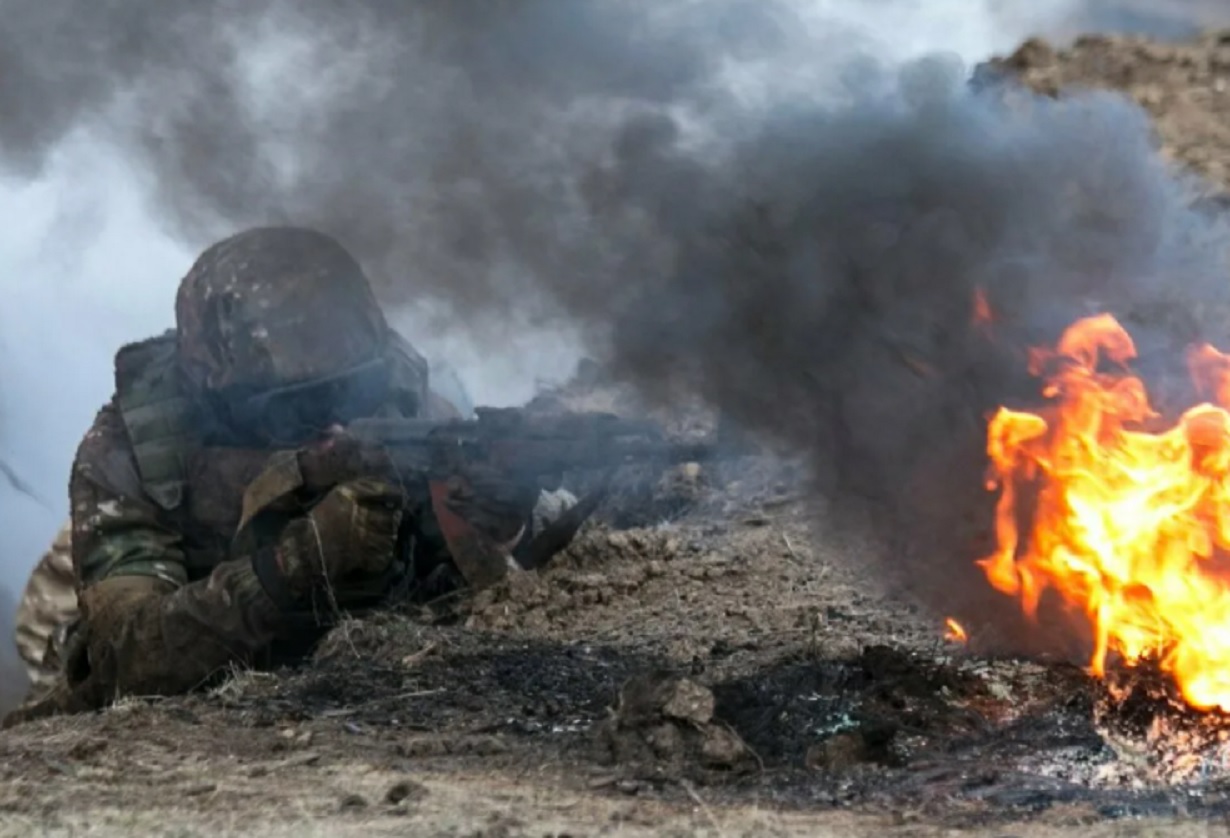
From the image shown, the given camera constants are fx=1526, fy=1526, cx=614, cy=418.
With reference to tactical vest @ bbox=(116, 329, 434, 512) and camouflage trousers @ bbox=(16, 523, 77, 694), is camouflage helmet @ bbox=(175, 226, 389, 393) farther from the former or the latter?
camouflage trousers @ bbox=(16, 523, 77, 694)

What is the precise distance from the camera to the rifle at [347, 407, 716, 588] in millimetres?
6605

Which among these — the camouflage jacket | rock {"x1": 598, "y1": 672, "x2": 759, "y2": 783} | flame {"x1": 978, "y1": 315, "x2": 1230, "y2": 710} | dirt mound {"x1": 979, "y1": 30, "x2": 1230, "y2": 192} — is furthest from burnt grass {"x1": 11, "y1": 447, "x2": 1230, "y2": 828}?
dirt mound {"x1": 979, "y1": 30, "x2": 1230, "y2": 192}

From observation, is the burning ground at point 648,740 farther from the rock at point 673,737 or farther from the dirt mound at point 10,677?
the dirt mound at point 10,677

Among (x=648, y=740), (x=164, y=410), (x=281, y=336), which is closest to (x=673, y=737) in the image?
(x=648, y=740)

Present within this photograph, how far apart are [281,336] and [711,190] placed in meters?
2.24

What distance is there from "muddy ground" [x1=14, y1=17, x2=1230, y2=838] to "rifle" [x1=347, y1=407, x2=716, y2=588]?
75cm

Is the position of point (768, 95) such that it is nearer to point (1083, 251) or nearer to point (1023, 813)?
point (1083, 251)

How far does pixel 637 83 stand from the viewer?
6.54 metres

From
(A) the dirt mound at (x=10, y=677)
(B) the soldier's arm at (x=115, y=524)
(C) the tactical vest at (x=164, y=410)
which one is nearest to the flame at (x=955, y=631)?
(C) the tactical vest at (x=164, y=410)

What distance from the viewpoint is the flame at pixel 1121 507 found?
5105mm

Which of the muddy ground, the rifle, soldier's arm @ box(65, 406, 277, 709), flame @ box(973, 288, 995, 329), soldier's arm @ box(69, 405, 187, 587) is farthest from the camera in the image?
soldier's arm @ box(69, 405, 187, 587)

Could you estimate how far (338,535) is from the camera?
254 inches

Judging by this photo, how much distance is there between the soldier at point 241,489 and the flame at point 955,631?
1.92 m

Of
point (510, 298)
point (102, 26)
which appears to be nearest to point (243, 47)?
point (102, 26)
